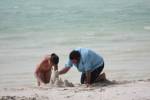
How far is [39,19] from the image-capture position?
2833 cm

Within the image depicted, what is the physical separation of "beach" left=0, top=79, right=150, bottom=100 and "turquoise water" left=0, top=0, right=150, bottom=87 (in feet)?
10.7

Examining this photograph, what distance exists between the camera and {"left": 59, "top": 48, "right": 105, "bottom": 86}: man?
30.9ft

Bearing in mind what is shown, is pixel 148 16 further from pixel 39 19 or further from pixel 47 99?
pixel 47 99

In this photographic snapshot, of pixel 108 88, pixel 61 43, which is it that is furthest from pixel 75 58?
pixel 61 43

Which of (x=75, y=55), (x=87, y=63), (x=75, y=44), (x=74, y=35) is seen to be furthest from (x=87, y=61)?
(x=74, y=35)

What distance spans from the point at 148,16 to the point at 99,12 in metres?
3.93

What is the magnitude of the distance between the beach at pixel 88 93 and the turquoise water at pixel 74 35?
3.25 metres

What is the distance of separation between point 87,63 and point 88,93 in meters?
0.95

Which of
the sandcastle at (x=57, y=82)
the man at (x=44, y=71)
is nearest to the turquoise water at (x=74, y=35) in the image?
the man at (x=44, y=71)

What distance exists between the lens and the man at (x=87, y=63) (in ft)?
30.9

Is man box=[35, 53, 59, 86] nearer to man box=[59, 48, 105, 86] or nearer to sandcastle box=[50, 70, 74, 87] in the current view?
sandcastle box=[50, 70, 74, 87]

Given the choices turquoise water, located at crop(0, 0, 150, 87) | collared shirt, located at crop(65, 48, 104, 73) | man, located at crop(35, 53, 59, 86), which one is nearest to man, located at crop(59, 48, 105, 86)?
collared shirt, located at crop(65, 48, 104, 73)

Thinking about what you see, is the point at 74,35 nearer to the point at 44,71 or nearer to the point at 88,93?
the point at 44,71

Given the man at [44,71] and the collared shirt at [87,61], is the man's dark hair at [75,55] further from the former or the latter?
the man at [44,71]
